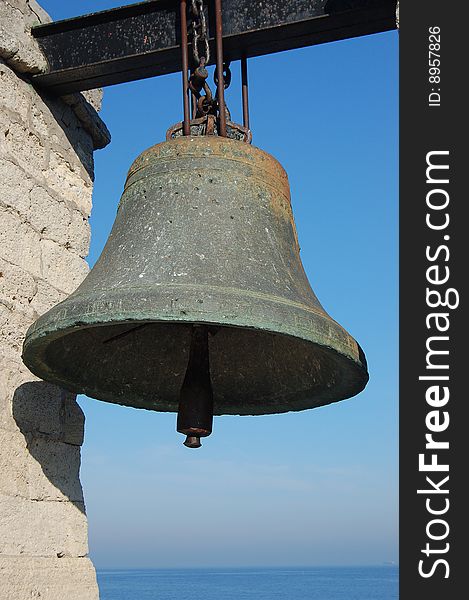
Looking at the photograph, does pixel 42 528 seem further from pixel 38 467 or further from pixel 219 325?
pixel 219 325

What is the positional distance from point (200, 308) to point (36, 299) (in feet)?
3.63

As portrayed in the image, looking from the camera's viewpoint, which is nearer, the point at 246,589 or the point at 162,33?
the point at 162,33

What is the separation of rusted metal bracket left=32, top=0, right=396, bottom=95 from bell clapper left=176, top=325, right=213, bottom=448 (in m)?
0.93

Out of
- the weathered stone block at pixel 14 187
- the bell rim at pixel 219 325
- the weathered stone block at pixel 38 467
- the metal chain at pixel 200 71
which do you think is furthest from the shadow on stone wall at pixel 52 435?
the metal chain at pixel 200 71

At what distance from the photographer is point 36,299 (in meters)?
2.89

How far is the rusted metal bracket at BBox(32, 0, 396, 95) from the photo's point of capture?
271 centimetres

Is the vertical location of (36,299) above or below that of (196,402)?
above

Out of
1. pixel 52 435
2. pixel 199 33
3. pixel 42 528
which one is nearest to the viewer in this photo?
pixel 199 33

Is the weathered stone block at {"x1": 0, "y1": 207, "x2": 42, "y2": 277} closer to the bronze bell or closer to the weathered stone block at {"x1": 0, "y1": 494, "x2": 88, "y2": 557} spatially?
the bronze bell

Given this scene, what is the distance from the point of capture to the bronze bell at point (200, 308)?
6.57ft

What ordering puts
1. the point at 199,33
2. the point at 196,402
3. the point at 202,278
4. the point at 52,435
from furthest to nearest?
the point at 52,435 < the point at 199,33 < the point at 196,402 < the point at 202,278

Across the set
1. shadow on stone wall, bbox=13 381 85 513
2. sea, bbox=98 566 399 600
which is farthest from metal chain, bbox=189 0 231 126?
sea, bbox=98 566 399 600

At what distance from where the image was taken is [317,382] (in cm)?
253

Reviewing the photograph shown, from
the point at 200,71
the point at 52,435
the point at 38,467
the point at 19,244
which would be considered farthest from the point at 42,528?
the point at 200,71
